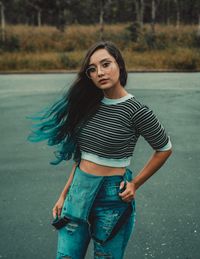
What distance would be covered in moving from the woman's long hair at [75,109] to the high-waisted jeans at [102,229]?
308 millimetres

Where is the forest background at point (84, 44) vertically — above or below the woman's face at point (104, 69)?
below

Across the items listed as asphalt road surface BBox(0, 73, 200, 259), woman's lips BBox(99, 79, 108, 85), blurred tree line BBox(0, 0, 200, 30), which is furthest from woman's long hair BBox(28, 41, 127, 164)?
blurred tree line BBox(0, 0, 200, 30)

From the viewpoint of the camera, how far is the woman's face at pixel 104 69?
220 centimetres

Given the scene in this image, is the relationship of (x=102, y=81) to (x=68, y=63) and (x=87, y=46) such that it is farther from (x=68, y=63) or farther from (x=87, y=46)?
(x=87, y=46)

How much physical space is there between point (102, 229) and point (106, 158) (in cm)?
35

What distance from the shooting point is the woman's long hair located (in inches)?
89.0

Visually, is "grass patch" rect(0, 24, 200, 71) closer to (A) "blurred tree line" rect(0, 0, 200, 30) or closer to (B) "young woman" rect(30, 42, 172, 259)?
(B) "young woman" rect(30, 42, 172, 259)

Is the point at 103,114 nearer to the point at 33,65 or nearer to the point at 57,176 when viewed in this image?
the point at 57,176

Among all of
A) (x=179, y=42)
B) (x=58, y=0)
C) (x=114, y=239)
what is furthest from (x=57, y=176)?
(x=58, y=0)

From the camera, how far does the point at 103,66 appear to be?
2.22 metres

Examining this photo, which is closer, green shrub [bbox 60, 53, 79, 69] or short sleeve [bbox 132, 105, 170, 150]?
short sleeve [bbox 132, 105, 170, 150]

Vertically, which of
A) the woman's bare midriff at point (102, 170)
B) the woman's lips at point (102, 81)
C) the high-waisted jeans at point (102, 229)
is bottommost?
the high-waisted jeans at point (102, 229)

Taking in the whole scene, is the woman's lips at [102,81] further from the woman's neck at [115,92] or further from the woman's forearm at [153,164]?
the woman's forearm at [153,164]

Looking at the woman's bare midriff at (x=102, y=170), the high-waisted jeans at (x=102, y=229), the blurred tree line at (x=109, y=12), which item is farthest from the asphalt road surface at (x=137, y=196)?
the blurred tree line at (x=109, y=12)
